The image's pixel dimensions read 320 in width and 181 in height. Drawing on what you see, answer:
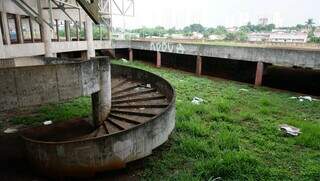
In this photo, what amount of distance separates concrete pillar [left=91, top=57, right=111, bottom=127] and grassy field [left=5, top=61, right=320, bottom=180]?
2.61 metres

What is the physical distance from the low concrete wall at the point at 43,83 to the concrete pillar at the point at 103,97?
605mm

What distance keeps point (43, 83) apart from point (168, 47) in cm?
1650

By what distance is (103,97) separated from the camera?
32.3 ft

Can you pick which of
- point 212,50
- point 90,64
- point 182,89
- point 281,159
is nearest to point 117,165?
point 90,64

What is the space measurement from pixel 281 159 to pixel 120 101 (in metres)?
6.67

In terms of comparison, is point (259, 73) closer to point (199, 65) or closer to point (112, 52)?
point (199, 65)

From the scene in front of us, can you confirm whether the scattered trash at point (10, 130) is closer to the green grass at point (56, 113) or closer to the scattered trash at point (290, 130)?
the green grass at point (56, 113)

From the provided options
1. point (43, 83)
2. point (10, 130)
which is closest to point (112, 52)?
point (10, 130)

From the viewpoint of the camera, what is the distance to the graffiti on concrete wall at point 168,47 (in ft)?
72.2

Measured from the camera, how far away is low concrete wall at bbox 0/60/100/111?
720cm

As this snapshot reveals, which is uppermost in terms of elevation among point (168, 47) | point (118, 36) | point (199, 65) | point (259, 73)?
point (118, 36)

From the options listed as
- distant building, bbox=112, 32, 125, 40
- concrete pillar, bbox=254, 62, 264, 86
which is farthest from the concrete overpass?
distant building, bbox=112, 32, 125, 40

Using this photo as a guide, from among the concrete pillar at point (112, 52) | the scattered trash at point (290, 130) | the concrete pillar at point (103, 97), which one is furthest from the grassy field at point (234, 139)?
the concrete pillar at point (112, 52)

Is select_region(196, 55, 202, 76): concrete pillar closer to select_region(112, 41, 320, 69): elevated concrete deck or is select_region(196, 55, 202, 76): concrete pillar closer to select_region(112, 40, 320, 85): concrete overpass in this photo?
select_region(112, 40, 320, 85): concrete overpass
